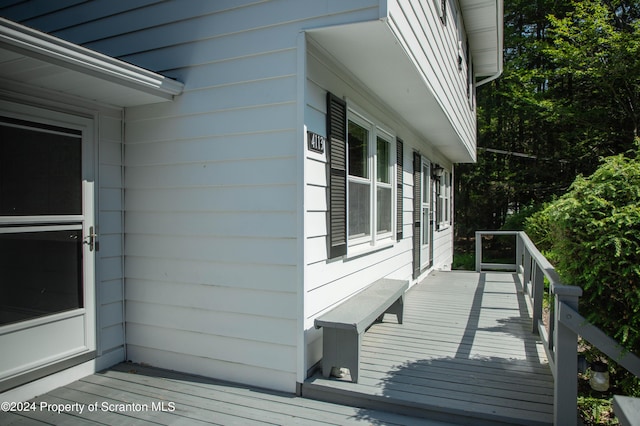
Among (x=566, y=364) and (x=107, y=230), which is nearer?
(x=566, y=364)

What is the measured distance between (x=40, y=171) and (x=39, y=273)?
742 mm

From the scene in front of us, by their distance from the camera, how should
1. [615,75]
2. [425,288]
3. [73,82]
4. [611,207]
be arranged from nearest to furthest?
[611,207] → [73,82] → [425,288] → [615,75]

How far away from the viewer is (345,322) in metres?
3.07

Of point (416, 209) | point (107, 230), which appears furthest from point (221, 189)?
point (416, 209)

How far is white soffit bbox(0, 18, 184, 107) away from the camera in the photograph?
2480mm

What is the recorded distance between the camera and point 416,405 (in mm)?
2824

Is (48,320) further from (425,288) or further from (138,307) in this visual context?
(425,288)

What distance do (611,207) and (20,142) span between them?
386 cm

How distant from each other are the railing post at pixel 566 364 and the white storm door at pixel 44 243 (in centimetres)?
333

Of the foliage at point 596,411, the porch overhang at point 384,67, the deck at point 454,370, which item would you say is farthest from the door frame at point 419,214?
the foliage at point 596,411

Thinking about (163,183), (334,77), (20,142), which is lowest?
(163,183)

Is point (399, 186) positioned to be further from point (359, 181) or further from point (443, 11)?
point (443, 11)

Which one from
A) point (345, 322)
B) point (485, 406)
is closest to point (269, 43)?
point (345, 322)

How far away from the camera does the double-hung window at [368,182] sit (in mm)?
4258
